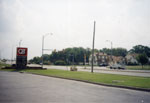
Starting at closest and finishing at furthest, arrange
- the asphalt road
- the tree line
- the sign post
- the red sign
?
the asphalt road < the sign post < the red sign < the tree line

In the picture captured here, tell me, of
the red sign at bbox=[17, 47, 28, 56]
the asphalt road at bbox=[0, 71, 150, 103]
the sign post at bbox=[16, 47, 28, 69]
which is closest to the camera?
the asphalt road at bbox=[0, 71, 150, 103]

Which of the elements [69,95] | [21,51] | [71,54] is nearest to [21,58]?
[21,51]

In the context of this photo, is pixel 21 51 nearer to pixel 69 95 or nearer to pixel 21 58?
pixel 21 58

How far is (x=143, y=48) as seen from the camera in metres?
148

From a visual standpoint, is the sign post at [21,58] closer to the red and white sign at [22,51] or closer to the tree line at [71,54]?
the red and white sign at [22,51]

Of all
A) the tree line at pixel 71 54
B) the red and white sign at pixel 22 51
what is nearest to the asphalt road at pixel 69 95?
the red and white sign at pixel 22 51

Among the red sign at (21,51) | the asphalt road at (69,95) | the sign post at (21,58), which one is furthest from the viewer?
the red sign at (21,51)

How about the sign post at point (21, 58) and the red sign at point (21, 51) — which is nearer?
the sign post at point (21, 58)

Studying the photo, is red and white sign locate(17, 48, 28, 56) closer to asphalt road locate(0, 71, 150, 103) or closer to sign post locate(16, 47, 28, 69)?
sign post locate(16, 47, 28, 69)

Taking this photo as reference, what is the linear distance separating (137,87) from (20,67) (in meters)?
33.2

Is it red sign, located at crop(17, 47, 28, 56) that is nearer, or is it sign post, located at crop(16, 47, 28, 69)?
sign post, located at crop(16, 47, 28, 69)

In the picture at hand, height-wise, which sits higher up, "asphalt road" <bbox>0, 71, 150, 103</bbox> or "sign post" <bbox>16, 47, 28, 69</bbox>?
"sign post" <bbox>16, 47, 28, 69</bbox>

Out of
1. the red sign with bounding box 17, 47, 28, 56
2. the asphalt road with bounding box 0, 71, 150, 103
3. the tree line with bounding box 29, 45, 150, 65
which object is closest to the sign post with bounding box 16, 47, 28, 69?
the red sign with bounding box 17, 47, 28, 56

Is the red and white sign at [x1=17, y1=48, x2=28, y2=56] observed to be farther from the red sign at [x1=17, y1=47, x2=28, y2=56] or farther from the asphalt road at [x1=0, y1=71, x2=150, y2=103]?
the asphalt road at [x1=0, y1=71, x2=150, y2=103]
